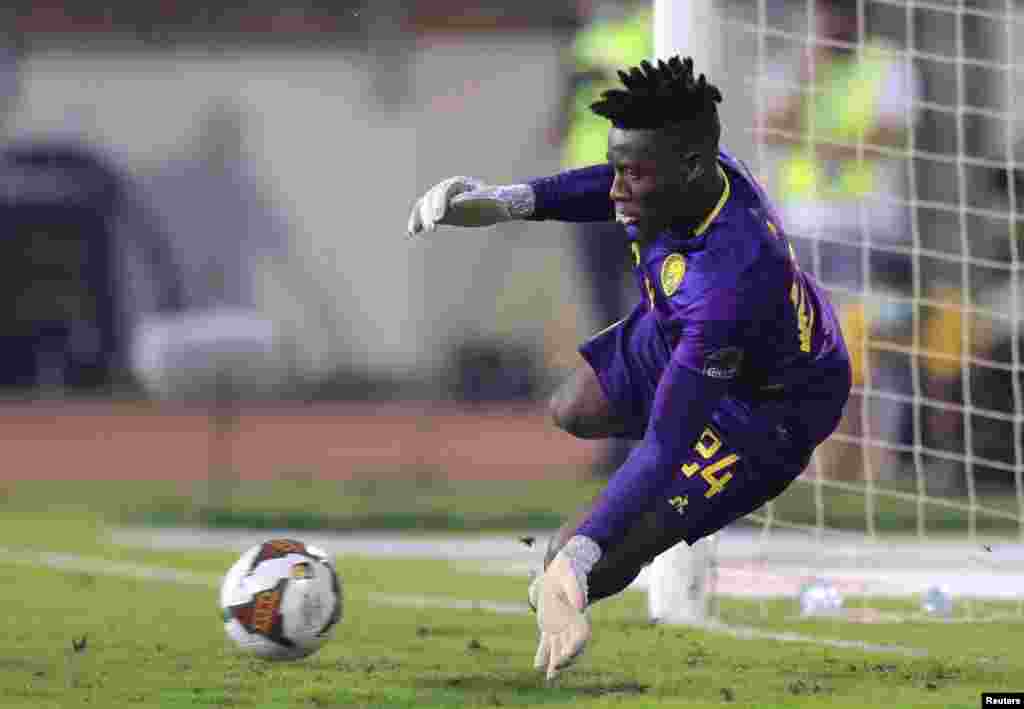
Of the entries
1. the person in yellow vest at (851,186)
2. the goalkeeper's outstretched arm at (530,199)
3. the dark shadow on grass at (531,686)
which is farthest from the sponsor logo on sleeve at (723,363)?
the person in yellow vest at (851,186)

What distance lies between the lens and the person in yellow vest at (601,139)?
13.8 meters

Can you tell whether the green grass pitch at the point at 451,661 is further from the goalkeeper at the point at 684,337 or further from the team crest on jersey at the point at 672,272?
the team crest on jersey at the point at 672,272

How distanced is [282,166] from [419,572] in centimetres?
1941

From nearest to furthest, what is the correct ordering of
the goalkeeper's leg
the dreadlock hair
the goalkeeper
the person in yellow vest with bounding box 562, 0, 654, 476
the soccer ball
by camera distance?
the goalkeeper < the dreadlock hair < the goalkeeper's leg < the soccer ball < the person in yellow vest with bounding box 562, 0, 654, 476

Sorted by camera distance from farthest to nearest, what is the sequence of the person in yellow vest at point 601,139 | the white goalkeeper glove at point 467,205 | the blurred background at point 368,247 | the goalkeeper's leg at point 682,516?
Answer: the blurred background at point 368,247 → the person in yellow vest at point 601,139 → the white goalkeeper glove at point 467,205 → the goalkeeper's leg at point 682,516

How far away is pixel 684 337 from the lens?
17.9 ft

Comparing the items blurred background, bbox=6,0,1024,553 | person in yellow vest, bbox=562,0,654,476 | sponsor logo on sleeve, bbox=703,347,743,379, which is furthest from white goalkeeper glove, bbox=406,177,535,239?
person in yellow vest, bbox=562,0,654,476

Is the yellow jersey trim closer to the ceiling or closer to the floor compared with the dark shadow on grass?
closer to the ceiling

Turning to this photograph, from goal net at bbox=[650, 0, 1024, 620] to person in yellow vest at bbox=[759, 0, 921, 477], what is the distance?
0.09 ft

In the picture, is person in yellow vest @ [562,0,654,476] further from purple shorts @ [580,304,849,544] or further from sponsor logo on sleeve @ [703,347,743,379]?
sponsor logo on sleeve @ [703,347,743,379]

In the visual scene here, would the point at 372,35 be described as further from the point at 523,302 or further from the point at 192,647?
the point at 192,647

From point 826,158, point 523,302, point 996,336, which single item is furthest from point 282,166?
point 996,336

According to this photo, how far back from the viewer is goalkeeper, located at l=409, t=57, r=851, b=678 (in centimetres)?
538

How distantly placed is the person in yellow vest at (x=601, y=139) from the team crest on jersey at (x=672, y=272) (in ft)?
25.5
